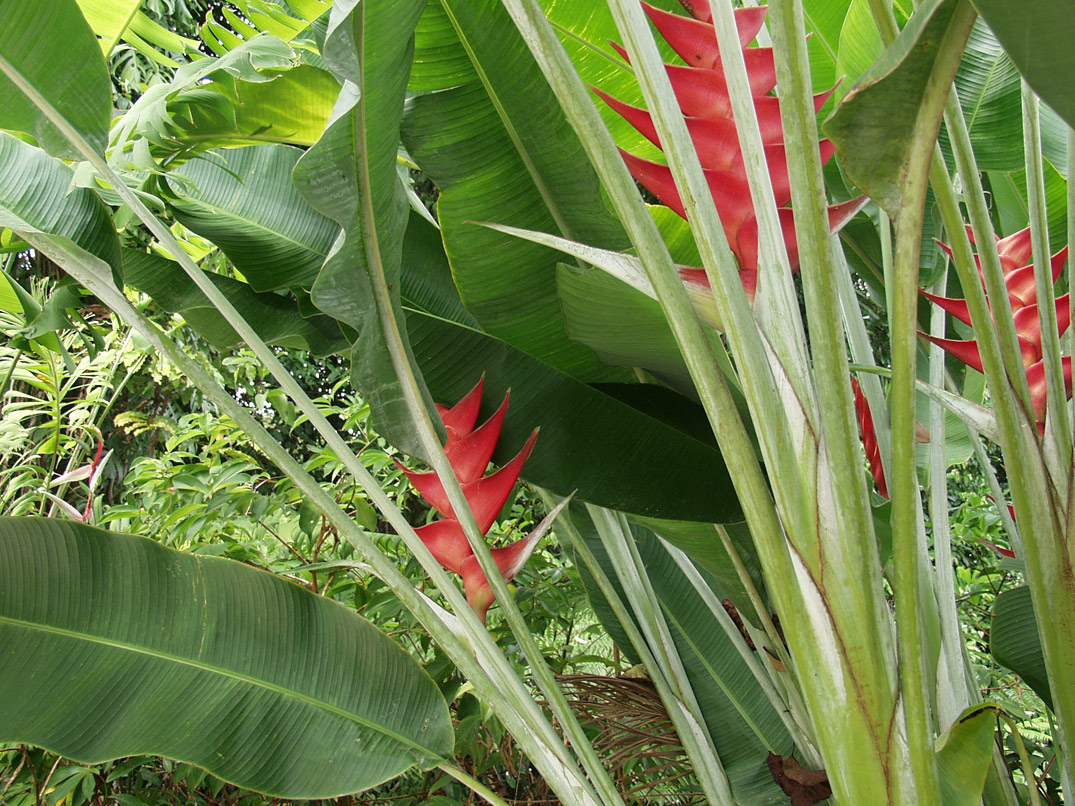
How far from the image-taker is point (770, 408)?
1.30 ft

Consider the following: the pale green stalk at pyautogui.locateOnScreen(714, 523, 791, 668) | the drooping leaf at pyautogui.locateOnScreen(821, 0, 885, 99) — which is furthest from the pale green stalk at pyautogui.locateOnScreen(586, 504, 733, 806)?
the drooping leaf at pyautogui.locateOnScreen(821, 0, 885, 99)

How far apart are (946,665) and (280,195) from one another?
32.1 inches

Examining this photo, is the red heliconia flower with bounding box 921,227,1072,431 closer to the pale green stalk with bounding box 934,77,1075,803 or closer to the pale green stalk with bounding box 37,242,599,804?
the pale green stalk with bounding box 934,77,1075,803

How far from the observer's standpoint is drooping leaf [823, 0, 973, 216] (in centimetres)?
33

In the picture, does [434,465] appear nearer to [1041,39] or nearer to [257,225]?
[257,225]

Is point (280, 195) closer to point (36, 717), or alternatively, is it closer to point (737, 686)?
point (36, 717)

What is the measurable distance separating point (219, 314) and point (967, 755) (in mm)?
784

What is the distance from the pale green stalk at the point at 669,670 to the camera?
0.72 metres

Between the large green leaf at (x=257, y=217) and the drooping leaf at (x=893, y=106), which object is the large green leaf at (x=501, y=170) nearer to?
the large green leaf at (x=257, y=217)

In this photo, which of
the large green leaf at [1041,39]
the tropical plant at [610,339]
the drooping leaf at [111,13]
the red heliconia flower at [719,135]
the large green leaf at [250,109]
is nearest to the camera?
the large green leaf at [1041,39]

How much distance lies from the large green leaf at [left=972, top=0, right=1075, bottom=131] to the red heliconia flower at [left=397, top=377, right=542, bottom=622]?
0.44 metres

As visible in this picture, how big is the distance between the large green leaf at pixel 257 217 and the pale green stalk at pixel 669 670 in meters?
0.43

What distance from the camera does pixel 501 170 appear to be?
2.18 feet

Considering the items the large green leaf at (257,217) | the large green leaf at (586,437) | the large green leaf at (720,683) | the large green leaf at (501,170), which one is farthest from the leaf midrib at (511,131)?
the large green leaf at (720,683)
